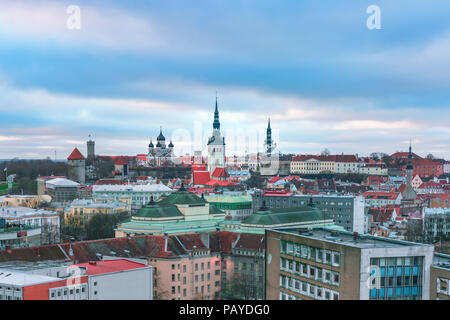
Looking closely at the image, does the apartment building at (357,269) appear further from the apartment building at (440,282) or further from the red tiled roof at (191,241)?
the red tiled roof at (191,241)

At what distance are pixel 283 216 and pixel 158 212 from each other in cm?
738

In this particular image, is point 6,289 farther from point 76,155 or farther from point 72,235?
point 76,155

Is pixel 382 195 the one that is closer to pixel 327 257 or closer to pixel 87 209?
pixel 87 209

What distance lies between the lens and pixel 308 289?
13.4m

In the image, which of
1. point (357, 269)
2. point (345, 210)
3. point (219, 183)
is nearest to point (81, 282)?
point (357, 269)

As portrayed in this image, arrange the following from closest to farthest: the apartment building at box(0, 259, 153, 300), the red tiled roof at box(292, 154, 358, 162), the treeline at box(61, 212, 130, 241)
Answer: the apartment building at box(0, 259, 153, 300) < the treeline at box(61, 212, 130, 241) < the red tiled roof at box(292, 154, 358, 162)

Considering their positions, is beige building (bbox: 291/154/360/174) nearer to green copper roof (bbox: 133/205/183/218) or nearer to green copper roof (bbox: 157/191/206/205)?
green copper roof (bbox: 157/191/206/205)

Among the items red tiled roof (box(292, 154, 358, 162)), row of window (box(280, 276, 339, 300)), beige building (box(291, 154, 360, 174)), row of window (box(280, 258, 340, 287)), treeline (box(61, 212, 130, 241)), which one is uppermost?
red tiled roof (box(292, 154, 358, 162))

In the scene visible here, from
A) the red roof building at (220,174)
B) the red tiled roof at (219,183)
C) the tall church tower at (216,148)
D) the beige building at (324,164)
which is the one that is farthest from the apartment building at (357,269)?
the beige building at (324,164)

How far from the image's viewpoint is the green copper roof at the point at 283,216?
31.2 meters

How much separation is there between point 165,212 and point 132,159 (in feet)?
251

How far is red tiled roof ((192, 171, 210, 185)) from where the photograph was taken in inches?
2825

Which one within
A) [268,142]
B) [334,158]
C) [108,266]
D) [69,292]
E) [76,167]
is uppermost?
[268,142]

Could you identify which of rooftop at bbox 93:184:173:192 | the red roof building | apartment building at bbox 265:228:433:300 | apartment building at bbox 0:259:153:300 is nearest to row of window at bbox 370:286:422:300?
apartment building at bbox 265:228:433:300
